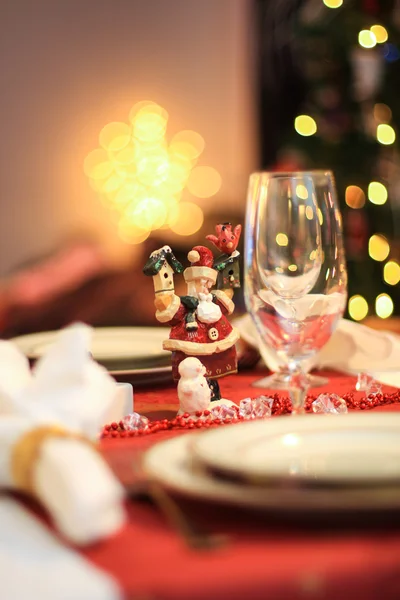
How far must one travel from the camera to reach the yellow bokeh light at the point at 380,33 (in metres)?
3.38

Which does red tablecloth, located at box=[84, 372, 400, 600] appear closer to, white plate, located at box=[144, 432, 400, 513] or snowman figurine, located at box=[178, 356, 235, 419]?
white plate, located at box=[144, 432, 400, 513]

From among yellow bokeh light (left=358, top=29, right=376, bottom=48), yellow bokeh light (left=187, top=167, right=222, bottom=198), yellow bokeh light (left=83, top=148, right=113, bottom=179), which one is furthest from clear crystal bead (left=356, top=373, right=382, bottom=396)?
yellow bokeh light (left=83, top=148, right=113, bottom=179)

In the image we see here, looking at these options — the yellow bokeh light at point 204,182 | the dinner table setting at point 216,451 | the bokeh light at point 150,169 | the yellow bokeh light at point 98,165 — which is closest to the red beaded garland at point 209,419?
the dinner table setting at point 216,451

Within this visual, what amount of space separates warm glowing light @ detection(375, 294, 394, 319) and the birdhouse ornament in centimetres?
240

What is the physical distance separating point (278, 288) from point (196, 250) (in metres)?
0.09

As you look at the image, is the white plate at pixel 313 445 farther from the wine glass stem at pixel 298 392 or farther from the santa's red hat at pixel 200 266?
the santa's red hat at pixel 200 266

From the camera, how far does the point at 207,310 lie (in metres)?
1.01

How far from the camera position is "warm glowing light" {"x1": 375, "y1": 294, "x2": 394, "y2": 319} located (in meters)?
3.36

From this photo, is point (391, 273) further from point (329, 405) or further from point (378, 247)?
point (329, 405)

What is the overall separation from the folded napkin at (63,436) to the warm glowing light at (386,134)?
2.86 metres

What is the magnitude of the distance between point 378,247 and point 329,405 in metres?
2.58

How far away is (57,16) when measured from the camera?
19.6 feet

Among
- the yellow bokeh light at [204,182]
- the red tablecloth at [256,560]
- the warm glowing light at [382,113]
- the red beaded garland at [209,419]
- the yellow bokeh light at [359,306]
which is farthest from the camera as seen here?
the yellow bokeh light at [204,182]

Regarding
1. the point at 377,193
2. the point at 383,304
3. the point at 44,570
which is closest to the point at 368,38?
the point at 377,193
